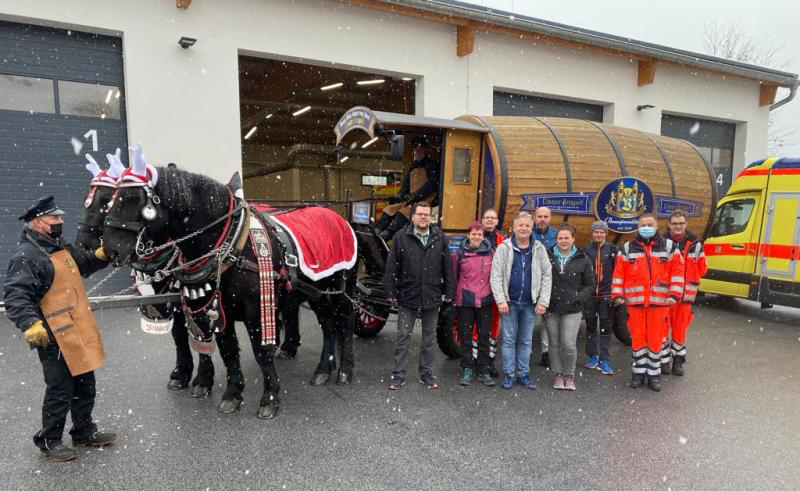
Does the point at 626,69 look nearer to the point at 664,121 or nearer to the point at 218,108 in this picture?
the point at 664,121

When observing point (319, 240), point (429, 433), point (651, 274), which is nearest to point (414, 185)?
point (319, 240)

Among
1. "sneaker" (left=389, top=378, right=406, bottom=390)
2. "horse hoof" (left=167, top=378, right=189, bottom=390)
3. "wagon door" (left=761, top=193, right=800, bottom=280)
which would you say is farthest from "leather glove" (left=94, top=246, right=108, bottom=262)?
"wagon door" (left=761, top=193, right=800, bottom=280)

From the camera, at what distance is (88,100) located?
7445 millimetres

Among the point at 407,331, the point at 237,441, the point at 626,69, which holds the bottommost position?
the point at 237,441

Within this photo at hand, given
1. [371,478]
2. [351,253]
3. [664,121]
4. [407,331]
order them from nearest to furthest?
[371,478]
[407,331]
[351,253]
[664,121]

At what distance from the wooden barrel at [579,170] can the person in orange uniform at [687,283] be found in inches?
34.7

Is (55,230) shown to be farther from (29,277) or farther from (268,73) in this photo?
(268,73)

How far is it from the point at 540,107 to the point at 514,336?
25.9 feet

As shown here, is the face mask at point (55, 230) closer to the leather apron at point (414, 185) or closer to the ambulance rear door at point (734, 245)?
the leather apron at point (414, 185)

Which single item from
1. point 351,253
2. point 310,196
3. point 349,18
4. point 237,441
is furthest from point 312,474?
point 310,196

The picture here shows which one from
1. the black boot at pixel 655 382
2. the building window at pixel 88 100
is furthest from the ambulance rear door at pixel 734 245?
the building window at pixel 88 100

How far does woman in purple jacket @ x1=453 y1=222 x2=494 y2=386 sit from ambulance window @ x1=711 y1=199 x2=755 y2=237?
17.6 ft

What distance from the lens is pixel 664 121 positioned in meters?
12.3

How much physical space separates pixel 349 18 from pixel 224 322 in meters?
7.07
